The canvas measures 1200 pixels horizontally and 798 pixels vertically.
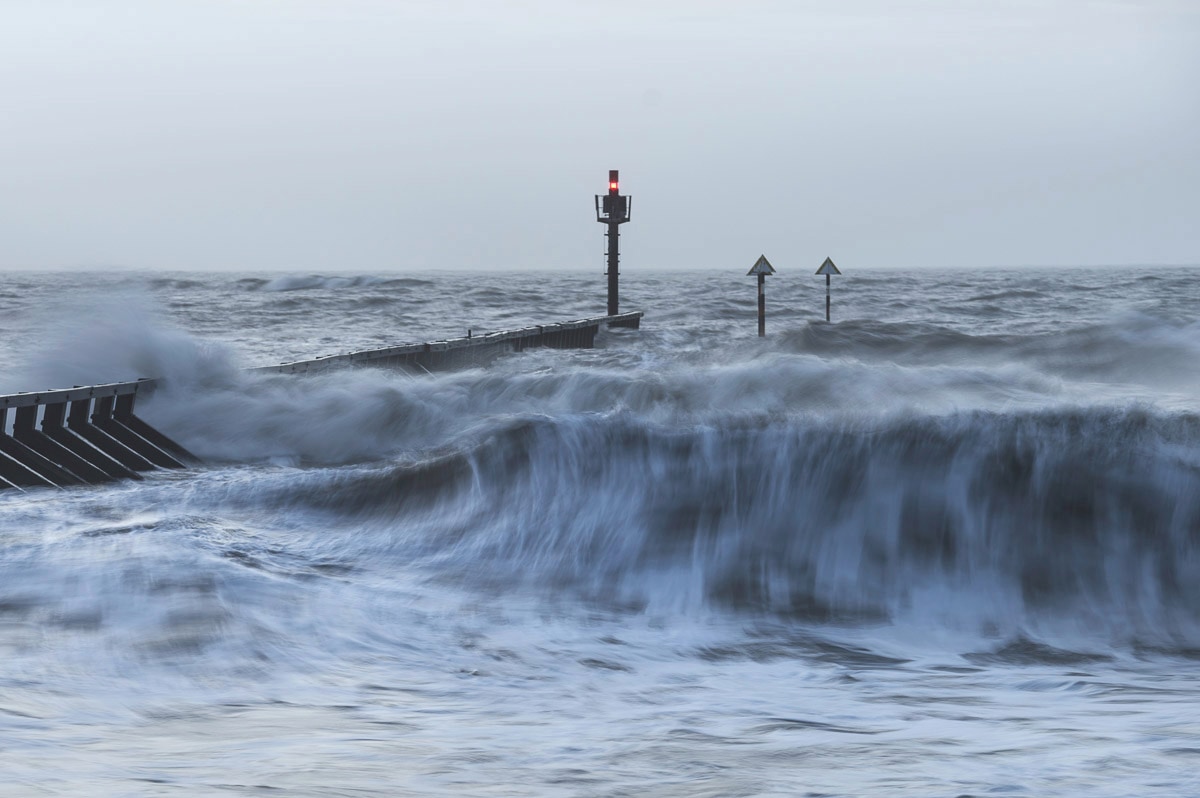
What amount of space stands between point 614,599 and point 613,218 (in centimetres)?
2161

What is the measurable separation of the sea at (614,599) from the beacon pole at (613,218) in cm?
1532

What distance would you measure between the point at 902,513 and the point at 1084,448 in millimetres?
1399

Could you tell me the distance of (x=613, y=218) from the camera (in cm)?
2688

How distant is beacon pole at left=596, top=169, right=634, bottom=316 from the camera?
87.5 feet

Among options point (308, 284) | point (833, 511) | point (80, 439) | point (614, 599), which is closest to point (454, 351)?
point (80, 439)

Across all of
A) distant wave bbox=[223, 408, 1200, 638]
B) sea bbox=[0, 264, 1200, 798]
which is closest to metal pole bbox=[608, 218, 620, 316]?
sea bbox=[0, 264, 1200, 798]

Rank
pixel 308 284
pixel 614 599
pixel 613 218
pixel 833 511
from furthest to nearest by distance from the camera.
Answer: pixel 308 284
pixel 613 218
pixel 833 511
pixel 614 599

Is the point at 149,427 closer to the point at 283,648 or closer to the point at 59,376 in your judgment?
the point at 59,376

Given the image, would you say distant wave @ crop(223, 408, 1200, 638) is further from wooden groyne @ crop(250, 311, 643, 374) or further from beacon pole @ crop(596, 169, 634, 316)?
beacon pole @ crop(596, 169, 634, 316)

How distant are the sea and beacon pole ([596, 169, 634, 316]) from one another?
603 inches

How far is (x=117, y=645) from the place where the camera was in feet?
15.0

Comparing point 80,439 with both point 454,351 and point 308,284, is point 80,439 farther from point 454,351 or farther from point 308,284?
point 308,284

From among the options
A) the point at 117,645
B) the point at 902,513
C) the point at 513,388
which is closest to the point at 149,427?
the point at 513,388

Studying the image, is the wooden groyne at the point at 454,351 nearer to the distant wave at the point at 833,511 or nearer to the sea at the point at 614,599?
the sea at the point at 614,599
